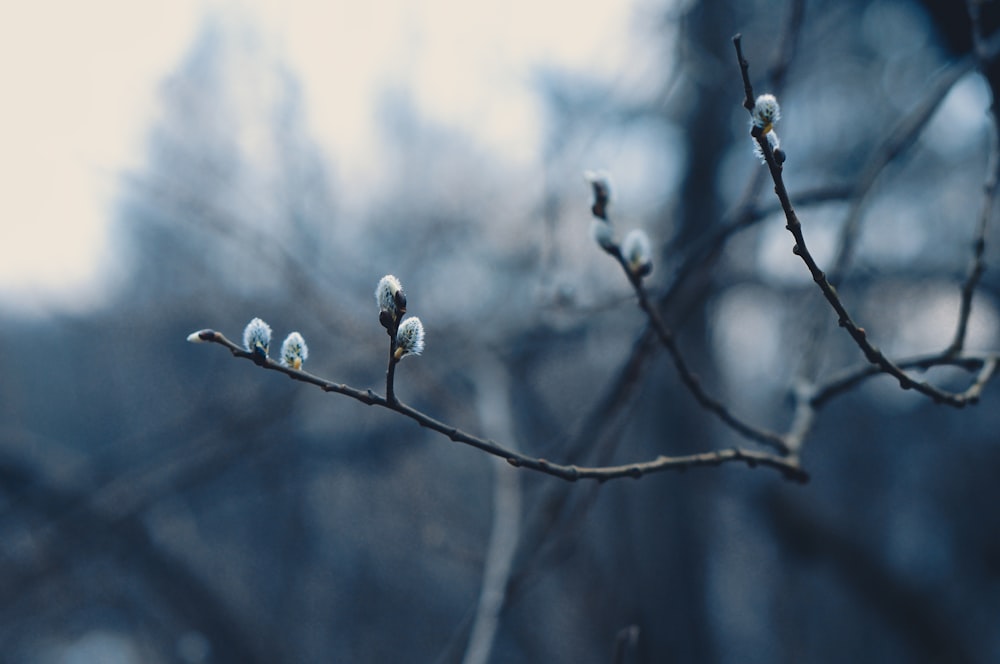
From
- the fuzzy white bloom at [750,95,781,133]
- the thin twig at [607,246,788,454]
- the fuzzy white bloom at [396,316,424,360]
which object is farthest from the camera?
the thin twig at [607,246,788,454]

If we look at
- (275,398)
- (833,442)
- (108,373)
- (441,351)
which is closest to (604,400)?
(275,398)

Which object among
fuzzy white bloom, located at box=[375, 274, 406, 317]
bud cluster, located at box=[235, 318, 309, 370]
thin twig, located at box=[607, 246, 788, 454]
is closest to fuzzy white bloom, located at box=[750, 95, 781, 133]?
thin twig, located at box=[607, 246, 788, 454]

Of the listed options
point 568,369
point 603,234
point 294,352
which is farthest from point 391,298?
point 568,369

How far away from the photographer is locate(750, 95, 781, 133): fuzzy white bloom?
0.71 metres

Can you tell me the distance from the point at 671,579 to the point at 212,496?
4744 mm

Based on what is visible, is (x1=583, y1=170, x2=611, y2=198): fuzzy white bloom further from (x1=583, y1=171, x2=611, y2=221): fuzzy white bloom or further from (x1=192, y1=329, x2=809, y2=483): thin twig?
(x1=192, y1=329, x2=809, y2=483): thin twig

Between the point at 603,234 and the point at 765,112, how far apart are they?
309 millimetres

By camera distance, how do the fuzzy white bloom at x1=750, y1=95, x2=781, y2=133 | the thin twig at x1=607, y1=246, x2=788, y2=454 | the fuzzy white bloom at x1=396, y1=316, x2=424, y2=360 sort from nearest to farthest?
1. the fuzzy white bloom at x1=750, y1=95, x2=781, y2=133
2. the fuzzy white bloom at x1=396, y1=316, x2=424, y2=360
3. the thin twig at x1=607, y1=246, x2=788, y2=454

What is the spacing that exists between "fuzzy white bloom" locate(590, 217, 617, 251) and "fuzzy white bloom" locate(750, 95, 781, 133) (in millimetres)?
294

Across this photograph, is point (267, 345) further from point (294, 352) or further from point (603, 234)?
point (603, 234)

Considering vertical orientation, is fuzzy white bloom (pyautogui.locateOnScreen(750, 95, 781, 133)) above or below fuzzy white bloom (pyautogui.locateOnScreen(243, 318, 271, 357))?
above

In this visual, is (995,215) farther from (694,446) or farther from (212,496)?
(212,496)

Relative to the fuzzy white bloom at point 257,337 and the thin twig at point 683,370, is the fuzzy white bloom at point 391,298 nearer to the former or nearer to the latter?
the fuzzy white bloom at point 257,337

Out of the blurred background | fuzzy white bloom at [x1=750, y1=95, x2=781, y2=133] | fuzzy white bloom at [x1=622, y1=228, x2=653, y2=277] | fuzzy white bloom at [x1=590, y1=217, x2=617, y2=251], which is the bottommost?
fuzzy white bloom at [x1=750, y1=95, x2=781, y2=133]
